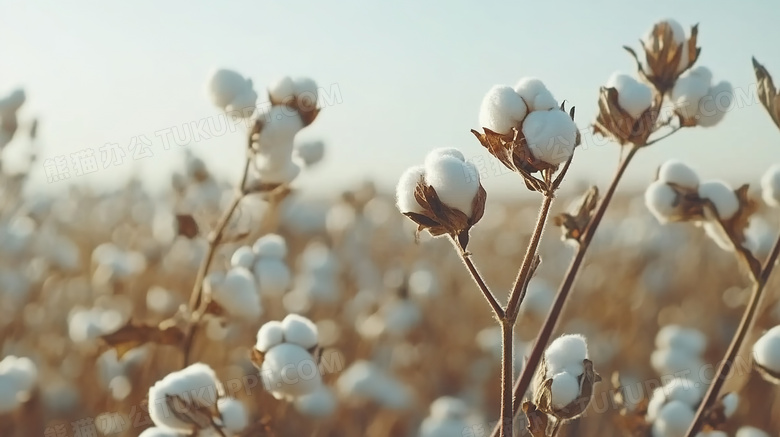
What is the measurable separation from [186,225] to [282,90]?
523 millimetres

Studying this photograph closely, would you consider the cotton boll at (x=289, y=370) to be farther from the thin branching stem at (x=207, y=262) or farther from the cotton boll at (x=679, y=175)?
the cotton boll at (x=679, y=175)

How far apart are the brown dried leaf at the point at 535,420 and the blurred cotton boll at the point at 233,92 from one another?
50.3 inches

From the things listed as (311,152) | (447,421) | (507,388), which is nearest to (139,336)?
(311,152)

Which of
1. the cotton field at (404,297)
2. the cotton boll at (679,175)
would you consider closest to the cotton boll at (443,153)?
the cotton field at (404,297)

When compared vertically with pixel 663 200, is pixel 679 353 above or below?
below

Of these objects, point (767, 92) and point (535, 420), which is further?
point (767, 92)

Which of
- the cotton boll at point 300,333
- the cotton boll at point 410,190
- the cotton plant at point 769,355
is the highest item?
the cotton boll at point 410,190

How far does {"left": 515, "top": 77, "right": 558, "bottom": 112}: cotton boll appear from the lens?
116 cm

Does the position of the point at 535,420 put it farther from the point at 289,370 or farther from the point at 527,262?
the point at 289,370

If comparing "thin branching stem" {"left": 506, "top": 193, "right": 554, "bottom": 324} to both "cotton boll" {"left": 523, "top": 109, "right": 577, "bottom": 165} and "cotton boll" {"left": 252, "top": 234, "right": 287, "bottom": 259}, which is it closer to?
"cotton boll" {"left": 523, "top": 109, "right": 577, "bottom": 165}

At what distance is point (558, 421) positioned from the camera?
1.23 metres

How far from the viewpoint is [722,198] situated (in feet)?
6.17

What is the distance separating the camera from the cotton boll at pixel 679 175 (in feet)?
6.28

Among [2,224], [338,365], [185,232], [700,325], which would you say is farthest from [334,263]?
[185,232]
